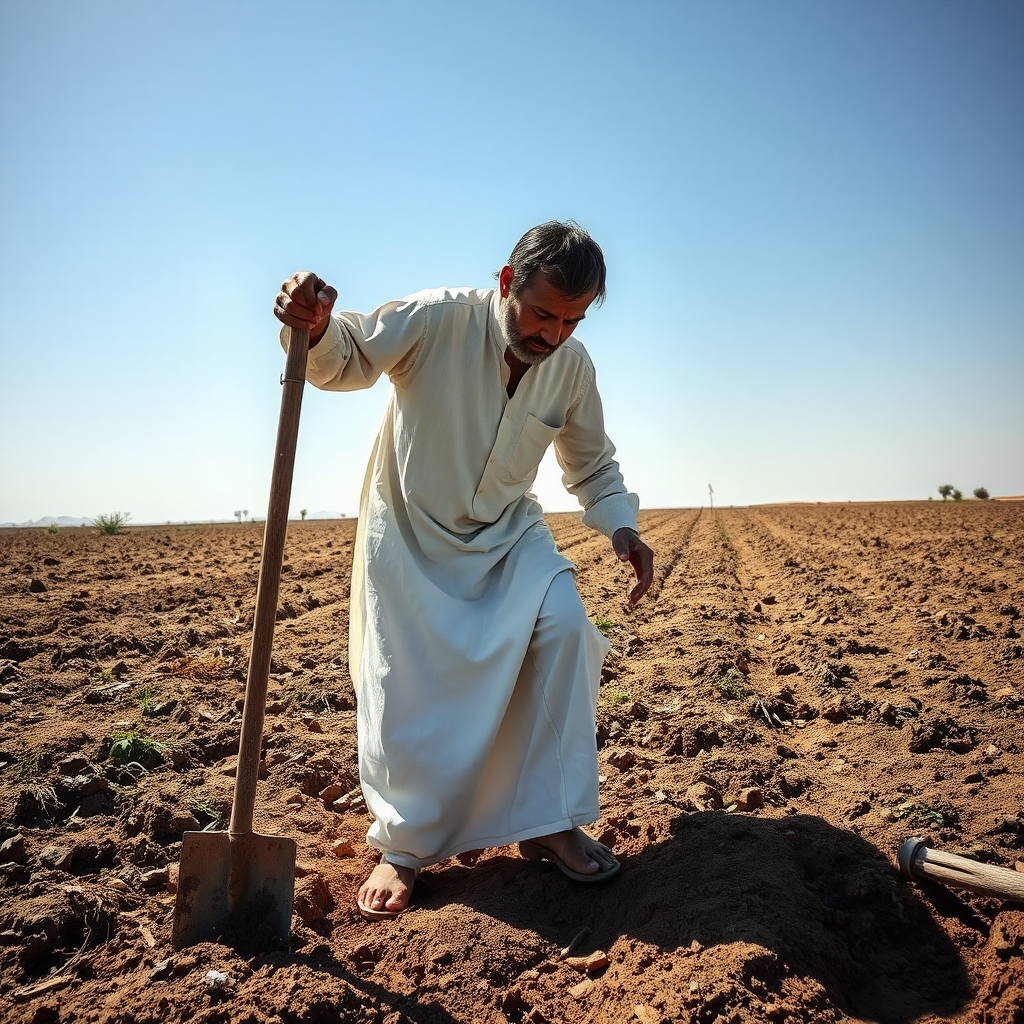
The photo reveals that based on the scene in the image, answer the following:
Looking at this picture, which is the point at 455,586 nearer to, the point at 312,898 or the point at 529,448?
the point at 529,448

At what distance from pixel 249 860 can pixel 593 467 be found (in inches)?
69.5

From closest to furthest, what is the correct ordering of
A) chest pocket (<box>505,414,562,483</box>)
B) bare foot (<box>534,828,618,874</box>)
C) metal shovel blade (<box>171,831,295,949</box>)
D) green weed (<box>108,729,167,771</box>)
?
metal shovel blade (<box>171,831,295,949</box>)
bare foot (<box>534,828,618,874</box>)
chest pocket (<box>505,414,562,483</box>)
green weed (<box>108,729,167,771</box>)

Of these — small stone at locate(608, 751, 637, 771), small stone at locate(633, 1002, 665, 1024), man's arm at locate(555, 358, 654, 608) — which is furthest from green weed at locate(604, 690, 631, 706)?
small stone at locate(633, 1002, 665, 1024)

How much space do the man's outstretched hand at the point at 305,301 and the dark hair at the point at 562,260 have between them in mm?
648

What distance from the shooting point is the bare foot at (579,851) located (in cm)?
245

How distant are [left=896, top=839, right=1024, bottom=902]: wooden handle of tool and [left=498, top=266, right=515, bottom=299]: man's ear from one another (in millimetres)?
1958

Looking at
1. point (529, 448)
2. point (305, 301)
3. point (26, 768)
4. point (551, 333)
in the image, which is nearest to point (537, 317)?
point (551, 333)

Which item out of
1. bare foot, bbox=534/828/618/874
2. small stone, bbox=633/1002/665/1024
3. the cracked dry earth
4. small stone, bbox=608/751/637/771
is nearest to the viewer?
small stone, bbox=633/1002/665/1024

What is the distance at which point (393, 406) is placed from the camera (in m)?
2.95

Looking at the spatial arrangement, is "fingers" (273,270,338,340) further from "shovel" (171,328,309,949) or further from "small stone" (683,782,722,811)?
"small stone" (683,782,722,811)

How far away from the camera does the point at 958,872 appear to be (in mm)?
2072

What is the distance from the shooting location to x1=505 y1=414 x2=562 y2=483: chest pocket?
112 inches

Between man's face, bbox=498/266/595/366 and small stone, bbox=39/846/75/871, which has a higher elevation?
man's face, bbox=498/266/595/366

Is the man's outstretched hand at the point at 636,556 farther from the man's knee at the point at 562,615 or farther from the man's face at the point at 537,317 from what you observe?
the man's face at the point at 537,317
